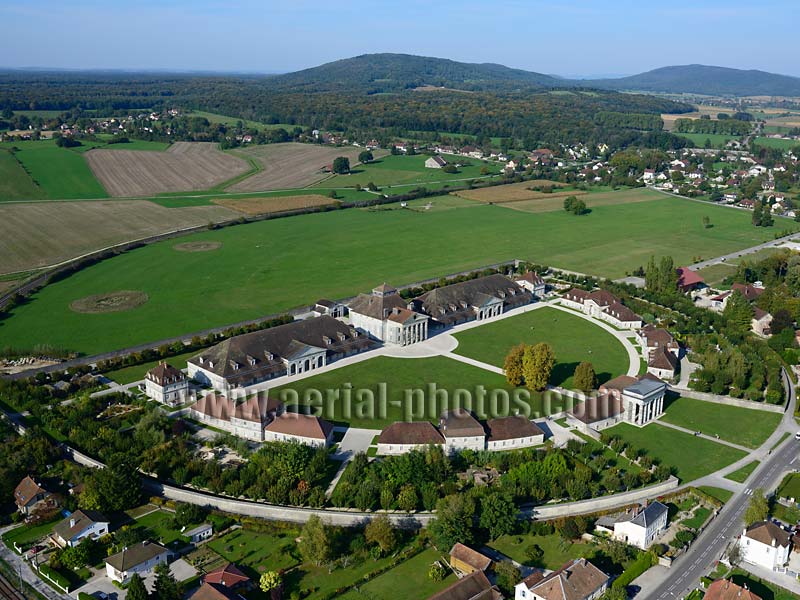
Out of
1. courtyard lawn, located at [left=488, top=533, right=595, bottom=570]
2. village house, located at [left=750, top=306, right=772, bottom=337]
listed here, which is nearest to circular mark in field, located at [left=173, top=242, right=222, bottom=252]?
village house, located at [left=750, top=306, right=772, bottom=337]

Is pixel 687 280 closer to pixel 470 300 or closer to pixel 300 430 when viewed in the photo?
pixel 470 300

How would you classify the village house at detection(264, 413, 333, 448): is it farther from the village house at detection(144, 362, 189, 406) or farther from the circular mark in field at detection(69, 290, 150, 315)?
the circular mark in field at detection(69, 290, 150, 315)

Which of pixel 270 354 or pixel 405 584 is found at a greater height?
pixel 270 354

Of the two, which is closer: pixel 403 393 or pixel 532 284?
pixel 403 393

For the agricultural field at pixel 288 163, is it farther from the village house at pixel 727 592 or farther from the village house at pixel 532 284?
the village house at pixel 727 592

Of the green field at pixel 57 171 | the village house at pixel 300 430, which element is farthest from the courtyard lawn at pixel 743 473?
the green field at pixel 57 171

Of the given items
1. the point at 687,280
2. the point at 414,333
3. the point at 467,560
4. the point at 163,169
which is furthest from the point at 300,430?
the point at 163,169

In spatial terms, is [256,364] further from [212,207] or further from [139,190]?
[139,190]
